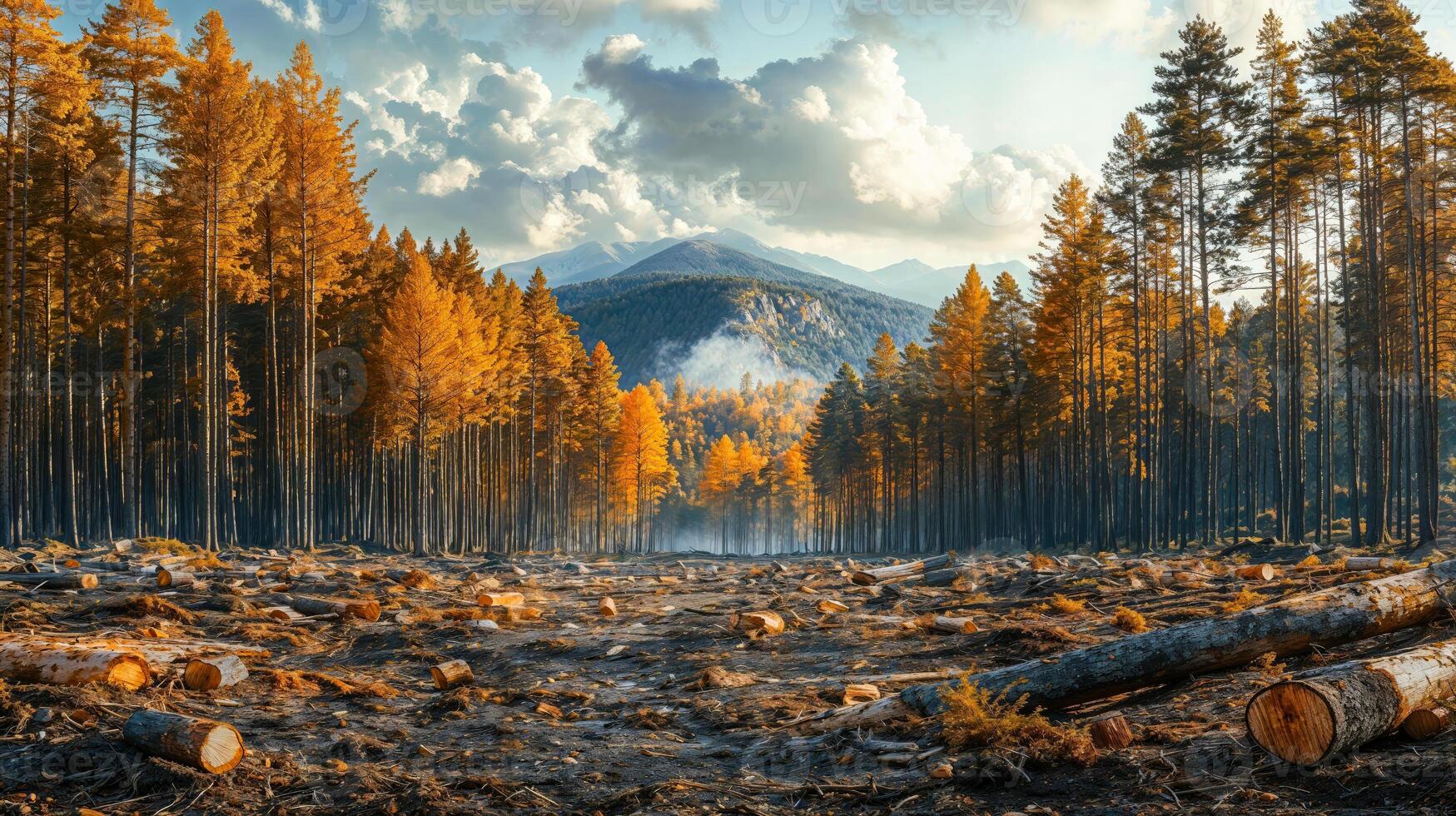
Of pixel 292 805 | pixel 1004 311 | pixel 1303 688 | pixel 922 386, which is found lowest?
pixel 292 805

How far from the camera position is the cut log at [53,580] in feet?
42.0

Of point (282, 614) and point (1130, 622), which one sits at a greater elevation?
point (1130, 622)

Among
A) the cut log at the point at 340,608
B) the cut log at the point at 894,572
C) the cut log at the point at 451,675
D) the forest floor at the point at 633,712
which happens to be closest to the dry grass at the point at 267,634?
the forest floor at the point at 633,712

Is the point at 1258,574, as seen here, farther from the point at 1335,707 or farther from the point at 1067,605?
the point at 1335,707

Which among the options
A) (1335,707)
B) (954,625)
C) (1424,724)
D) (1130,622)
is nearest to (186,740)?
(1335,707)

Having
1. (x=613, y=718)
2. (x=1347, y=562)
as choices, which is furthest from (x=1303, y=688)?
(x=1347, y=562)

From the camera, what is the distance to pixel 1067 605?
41.0ft

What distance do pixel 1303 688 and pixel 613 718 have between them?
229 inches

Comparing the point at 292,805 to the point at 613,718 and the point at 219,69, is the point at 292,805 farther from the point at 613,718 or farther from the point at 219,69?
the point at 219,69

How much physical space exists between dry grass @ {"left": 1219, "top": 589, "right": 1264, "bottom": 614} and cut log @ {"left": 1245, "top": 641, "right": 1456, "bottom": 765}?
17.6 ft

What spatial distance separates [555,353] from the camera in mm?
44781

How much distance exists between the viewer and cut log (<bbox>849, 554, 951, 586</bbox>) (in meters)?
18.8

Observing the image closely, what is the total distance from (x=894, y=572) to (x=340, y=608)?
462 inches

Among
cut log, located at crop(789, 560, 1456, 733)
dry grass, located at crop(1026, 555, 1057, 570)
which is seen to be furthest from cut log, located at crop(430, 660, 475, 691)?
dry grass, located at crop(1026, 555, 1057, 570)
